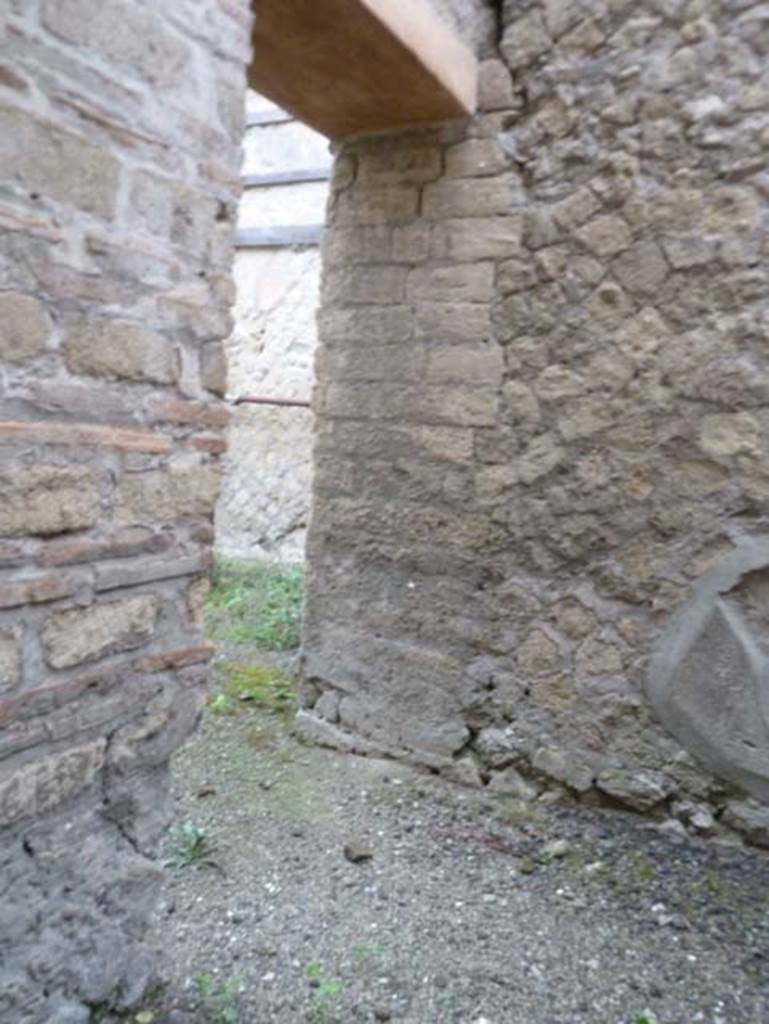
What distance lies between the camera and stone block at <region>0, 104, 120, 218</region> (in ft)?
4.22

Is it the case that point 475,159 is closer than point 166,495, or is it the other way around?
point 166,495

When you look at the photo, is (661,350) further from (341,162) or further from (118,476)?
(118,476)

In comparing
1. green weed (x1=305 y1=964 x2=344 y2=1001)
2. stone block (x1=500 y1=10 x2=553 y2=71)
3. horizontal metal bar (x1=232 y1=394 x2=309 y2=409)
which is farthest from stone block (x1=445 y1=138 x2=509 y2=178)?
horizontal metal bar (x1=232 y1=394 x2=309 y2=409)

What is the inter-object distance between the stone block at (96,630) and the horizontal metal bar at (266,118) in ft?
16.4

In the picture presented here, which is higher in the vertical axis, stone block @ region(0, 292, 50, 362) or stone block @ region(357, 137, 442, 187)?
stone block @ region(357, 137, 442, 187)

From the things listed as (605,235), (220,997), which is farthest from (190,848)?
(605,235)

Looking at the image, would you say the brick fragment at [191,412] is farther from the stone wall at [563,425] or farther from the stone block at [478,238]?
the stone block at [478,238]

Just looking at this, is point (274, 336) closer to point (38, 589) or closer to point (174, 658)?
point (174, 658)

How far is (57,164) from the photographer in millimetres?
1362

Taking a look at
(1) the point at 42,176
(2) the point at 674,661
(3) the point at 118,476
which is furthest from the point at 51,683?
(2) the point at 674,661

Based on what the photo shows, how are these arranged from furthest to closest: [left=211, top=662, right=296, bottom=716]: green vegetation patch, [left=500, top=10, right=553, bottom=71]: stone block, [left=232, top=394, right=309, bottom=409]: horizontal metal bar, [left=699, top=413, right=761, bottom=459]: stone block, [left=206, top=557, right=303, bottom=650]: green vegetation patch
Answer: [left=232, top=394, right=309, bottom=409]: horizontal metal bar, [left=206, top=557, right=303, bottom=650]: green vegetation patch, [left=211, top=662, right=296, bottom=716]: green vegetation patch, [left=500, top=10, right=553, bottom=71]: stone block, [left=699, top=413, right=761, bottom=459]: stone block

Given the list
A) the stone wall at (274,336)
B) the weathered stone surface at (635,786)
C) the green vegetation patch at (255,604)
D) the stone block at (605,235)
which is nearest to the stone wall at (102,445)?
the stone block at (605,235)

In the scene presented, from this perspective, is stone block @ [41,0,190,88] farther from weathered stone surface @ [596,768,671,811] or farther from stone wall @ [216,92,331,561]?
stone wall @ [216,92,331,561]

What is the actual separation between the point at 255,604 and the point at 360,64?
2986mm
